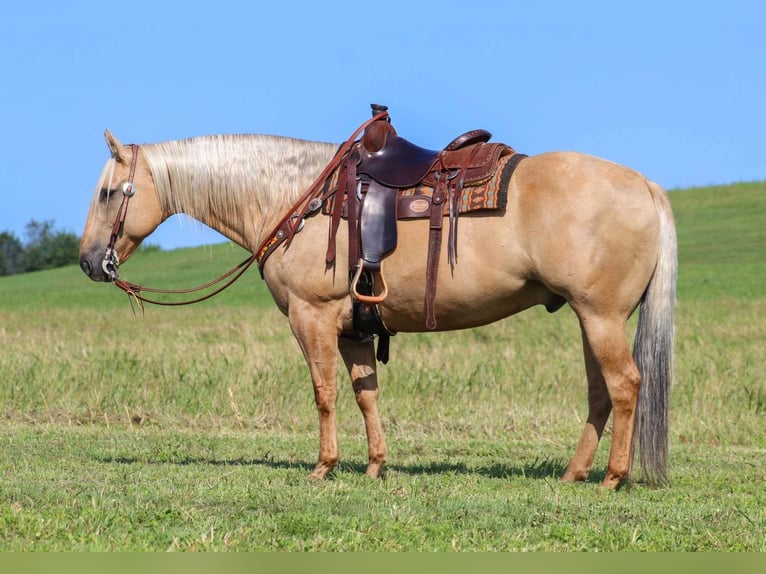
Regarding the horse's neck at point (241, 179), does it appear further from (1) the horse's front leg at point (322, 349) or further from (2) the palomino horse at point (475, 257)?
(1) the horse's front leg at point (322, 349)

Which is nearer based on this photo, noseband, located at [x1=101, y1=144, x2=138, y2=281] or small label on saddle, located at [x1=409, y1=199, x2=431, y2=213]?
small label on saddle, located at [x1=409, y1=199, x2=431, y2=213]

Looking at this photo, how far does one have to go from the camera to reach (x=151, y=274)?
44250 millimetres

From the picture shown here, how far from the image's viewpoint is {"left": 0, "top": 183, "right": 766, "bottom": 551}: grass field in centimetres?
500

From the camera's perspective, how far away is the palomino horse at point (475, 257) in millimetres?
6621

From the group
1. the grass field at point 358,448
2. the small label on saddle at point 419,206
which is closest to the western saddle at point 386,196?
the small label on saddle at point 419,206

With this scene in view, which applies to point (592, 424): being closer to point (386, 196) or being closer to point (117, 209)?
point (386, 196)

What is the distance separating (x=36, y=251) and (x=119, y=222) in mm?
82984

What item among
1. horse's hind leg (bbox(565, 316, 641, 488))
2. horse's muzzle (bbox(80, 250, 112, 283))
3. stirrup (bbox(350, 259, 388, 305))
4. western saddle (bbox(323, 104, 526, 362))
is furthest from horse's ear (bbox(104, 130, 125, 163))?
horse's hind leg (bbox(565, 316, 641, 488))

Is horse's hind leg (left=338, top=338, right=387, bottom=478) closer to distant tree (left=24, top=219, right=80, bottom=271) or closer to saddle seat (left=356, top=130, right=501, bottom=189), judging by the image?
saddle seat (left=356, top=130, right=501, bottom=189)

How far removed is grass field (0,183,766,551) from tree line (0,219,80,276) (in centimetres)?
6652

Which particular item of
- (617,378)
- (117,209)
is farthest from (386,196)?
(117,209)

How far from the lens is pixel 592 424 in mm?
7188

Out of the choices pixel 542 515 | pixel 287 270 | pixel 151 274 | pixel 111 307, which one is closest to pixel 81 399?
pixel 287 270

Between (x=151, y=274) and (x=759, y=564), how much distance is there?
41.6 m
